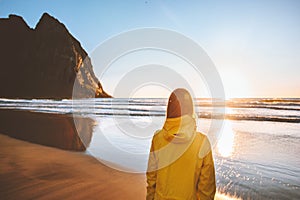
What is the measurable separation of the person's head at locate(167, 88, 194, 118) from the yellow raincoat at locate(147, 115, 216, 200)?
36 mm

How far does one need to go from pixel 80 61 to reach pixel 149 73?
79.3m

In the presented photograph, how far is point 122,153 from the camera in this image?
5.77 metres

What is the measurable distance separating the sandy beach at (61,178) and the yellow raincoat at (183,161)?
1899mm

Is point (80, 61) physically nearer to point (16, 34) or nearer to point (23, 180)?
point (16, 34)

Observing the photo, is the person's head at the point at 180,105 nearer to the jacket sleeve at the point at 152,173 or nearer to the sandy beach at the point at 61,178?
the jacket sleeve at the point at 152,173

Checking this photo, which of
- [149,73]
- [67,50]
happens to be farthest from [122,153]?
[67,50]

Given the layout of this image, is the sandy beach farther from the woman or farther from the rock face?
the rock face

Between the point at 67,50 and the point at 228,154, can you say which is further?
the point at 67,50

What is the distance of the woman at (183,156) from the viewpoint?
1347 millimetres

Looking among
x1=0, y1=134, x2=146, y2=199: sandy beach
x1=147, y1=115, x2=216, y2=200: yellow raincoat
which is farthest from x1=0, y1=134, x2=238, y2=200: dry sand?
x1=147, y1=115, x2=216, y2=200: yellow raincoat

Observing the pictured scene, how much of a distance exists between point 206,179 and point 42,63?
82.2 meters

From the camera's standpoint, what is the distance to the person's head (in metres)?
1.38

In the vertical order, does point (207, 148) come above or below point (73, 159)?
above

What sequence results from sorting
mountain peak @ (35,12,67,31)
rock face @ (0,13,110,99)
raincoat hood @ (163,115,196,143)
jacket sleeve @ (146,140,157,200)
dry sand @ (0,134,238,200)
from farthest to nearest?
mountain peak @ (35,12,67,31), rock face @ (0,13,110,99), dry sand @ (0,134,238,200), jacket sleeve @ (146,140,157,200), raincoat hood @ (163,115,196,143)
